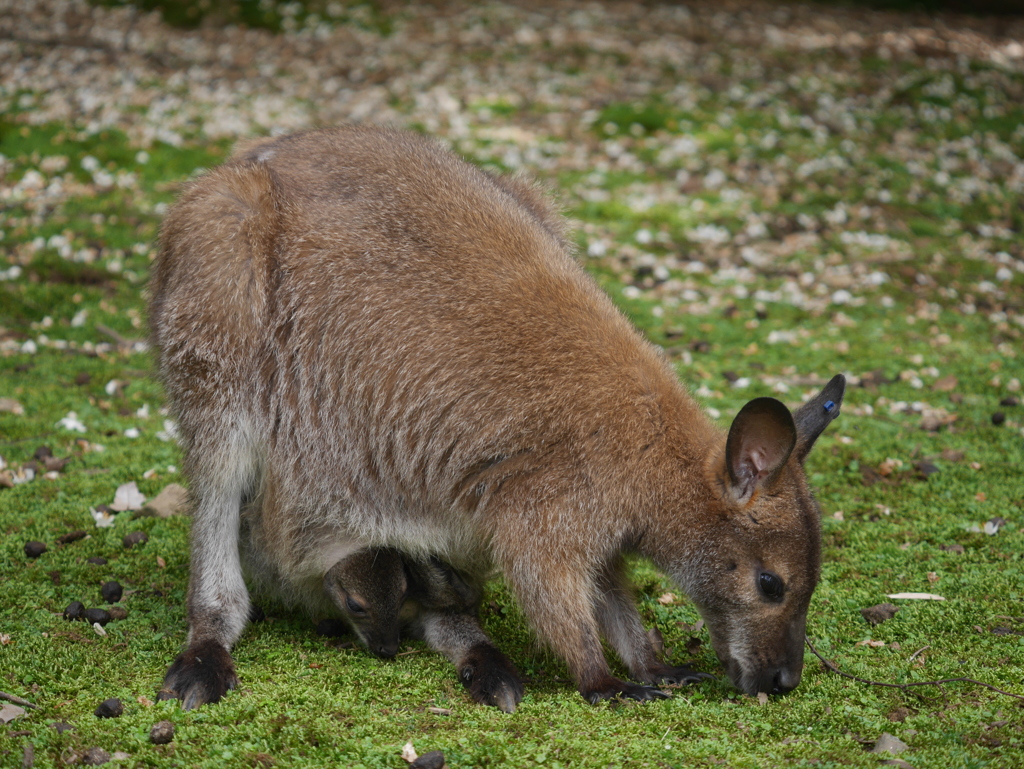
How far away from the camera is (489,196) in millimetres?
3938

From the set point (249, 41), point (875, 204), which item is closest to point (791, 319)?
point (875, 204)

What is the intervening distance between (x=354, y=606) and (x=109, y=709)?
90cm

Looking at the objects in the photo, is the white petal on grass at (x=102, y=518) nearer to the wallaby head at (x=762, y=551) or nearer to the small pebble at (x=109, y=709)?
the small pebble at (x=109, y=709)

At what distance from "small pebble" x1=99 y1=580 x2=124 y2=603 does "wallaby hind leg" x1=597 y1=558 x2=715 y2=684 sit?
1.86m

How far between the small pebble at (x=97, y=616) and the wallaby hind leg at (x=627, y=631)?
71.7 inches

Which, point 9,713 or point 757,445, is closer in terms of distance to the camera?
point 9,713

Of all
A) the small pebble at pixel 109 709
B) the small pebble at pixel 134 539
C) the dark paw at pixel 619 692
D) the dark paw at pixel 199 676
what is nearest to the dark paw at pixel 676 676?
the dark paw at pixel 619 692

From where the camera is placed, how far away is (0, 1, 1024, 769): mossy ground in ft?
9.99

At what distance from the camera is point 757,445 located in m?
3.30

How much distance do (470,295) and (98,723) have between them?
69.9 inches

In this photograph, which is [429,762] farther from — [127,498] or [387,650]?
[127,498]

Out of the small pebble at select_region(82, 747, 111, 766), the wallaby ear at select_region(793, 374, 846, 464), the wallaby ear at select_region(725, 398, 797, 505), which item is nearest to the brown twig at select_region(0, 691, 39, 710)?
the small pebble at select_region(82, 747, 111, 766)

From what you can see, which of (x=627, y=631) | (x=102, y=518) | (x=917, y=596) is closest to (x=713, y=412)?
(x=917, y=596)

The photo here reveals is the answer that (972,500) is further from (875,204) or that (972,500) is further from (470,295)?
(875,204)
